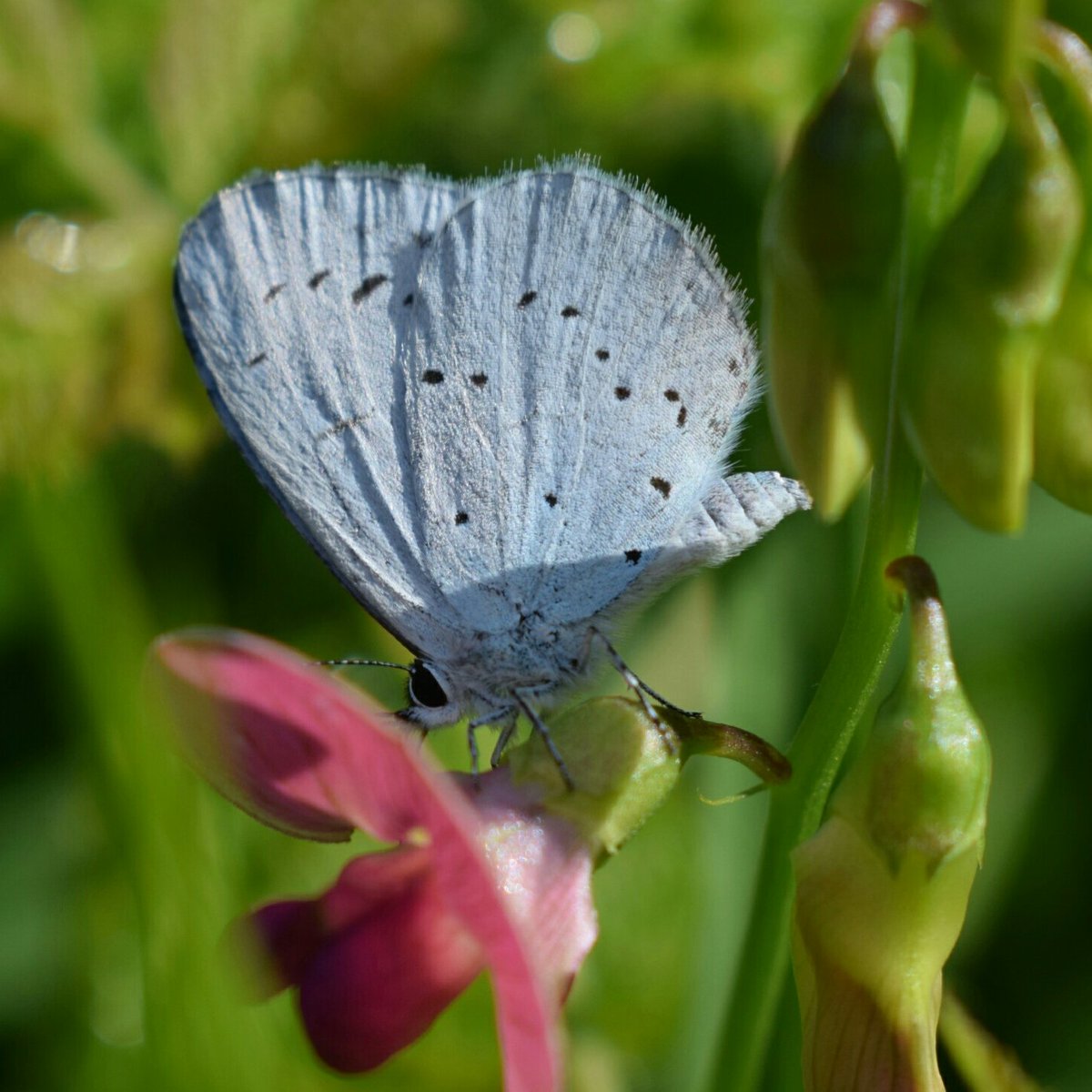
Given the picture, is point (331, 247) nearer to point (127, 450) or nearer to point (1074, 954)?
point (127, 450)

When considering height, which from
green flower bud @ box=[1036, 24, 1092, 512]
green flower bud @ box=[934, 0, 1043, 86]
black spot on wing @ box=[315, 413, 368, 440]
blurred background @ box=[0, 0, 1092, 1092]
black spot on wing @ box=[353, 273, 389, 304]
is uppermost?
green flower bud @ box=[934, 0, 1043, 86]

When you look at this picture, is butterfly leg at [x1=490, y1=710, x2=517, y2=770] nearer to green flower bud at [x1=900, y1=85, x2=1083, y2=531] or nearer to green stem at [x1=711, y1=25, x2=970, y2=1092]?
green stem at [x1=711, y1=25, x2=970, y2=1092]

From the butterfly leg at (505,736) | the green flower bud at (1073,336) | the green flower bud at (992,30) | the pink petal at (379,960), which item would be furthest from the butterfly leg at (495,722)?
the green flower bud at (992,30)

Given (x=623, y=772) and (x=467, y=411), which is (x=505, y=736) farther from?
(x=467, y=411)

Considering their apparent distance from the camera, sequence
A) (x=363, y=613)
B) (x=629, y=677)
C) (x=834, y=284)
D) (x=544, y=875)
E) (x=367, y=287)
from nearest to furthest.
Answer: (x=834, y=284) → (x=544, y=875) → (x=629, y=677) → (x=367, y=287) → (x=363, y=613)

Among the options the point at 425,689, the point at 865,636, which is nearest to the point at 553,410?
the point at 425,689

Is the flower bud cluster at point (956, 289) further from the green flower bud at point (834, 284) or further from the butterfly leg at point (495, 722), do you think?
the butterfly leg at point (495, 722)

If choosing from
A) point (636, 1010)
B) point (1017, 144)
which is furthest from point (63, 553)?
point (636, 1010)

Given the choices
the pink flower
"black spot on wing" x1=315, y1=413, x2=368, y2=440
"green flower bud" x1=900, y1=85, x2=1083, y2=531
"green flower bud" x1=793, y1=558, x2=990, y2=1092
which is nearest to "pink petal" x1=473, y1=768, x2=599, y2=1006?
the pink flower
